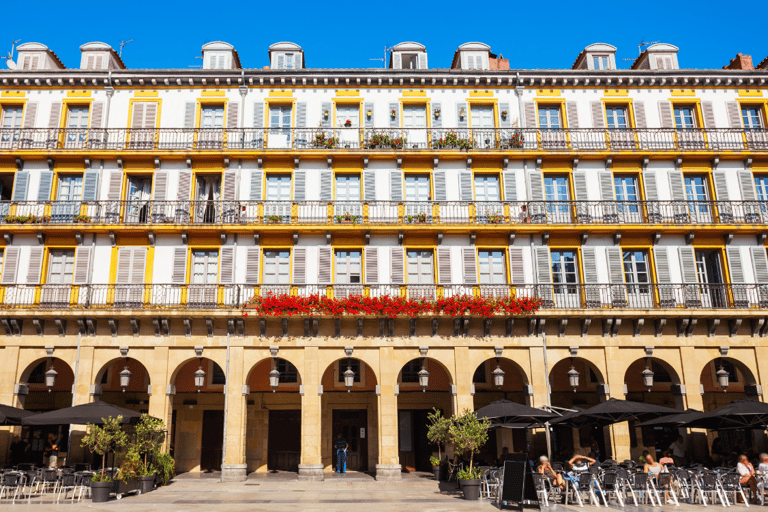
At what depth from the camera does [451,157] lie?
1067 inches

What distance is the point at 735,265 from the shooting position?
26266 mm

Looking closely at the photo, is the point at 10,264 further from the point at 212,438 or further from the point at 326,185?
the point at 326,185

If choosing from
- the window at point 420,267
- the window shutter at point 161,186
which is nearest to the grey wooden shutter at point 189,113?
the window shutter at point 161,186

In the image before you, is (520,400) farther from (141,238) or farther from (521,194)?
(141,238)

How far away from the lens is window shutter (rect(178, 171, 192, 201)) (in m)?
26.7

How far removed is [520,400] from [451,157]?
10.9 meters

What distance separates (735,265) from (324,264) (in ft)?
55.6

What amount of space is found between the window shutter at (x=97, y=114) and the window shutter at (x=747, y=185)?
27552mm

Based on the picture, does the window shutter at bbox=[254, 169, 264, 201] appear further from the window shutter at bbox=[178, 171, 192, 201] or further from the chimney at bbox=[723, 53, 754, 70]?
Answer: the chimney at bbox=[723, 53, 754, 70]

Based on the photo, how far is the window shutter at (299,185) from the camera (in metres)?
26.7

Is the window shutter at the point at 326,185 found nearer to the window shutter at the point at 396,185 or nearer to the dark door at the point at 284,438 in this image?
the window shutter at the point at 396,185

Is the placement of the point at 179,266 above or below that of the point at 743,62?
below

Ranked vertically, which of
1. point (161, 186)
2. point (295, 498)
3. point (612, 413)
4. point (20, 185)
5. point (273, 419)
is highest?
point (20, 185)

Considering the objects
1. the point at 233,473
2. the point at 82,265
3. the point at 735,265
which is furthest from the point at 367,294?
the point at 735,265
